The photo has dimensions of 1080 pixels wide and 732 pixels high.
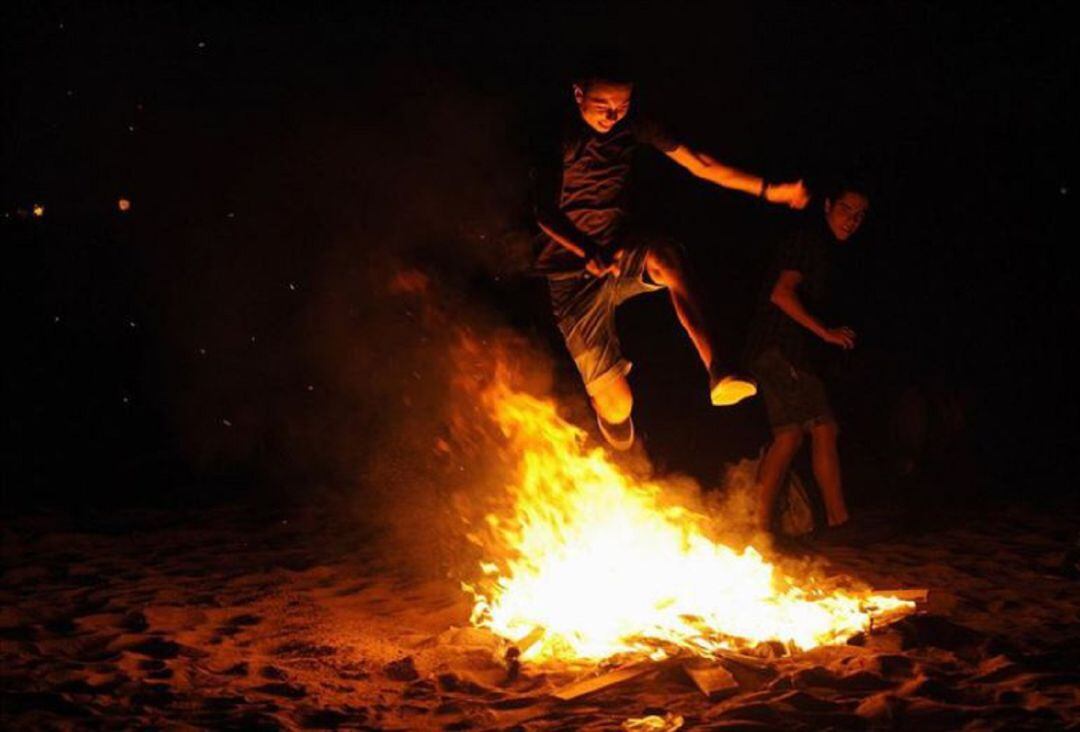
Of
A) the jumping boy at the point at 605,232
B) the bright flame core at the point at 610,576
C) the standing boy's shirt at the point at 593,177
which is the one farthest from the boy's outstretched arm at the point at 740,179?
the bright flame core at the point at 610,576

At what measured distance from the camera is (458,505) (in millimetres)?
7238

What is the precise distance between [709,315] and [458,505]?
2.65 m

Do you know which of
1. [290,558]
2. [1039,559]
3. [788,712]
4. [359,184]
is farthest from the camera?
[359,184]

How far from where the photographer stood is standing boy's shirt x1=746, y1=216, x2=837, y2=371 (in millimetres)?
6379

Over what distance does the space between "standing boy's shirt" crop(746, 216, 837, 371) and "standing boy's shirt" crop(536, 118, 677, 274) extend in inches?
52.3

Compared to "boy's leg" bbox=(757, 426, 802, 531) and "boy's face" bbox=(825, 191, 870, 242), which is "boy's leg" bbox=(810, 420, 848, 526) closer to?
"boy's leg" bbox=(757, 426, 802, 531)

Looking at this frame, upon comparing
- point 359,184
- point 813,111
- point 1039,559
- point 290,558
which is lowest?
point 1039,559

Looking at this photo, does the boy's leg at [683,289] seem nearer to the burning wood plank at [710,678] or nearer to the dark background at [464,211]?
the burning wood plank at [710,678]

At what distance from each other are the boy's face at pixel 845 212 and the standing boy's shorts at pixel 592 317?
1.52 m

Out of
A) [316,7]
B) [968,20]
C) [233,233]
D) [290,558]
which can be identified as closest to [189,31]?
[316,7]

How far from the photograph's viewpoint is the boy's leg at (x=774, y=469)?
653cm

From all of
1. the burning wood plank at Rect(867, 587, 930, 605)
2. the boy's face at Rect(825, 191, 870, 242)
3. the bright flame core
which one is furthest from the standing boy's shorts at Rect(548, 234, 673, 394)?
the burning wood plank at Rect(867, 587, 930, 605)

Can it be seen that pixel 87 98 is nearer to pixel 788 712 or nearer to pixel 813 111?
pixel 813 111

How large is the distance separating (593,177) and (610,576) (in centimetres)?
216
